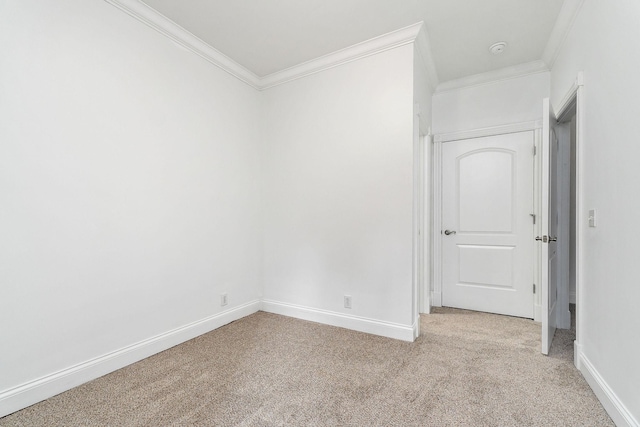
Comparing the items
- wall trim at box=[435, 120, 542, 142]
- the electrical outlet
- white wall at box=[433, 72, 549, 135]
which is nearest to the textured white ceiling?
white wall at box=[433, 72, 549, 135]

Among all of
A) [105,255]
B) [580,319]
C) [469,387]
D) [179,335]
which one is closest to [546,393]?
[469,387]

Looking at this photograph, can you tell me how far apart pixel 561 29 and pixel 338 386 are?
320 cm

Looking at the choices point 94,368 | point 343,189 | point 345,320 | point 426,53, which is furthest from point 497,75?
point 94,368

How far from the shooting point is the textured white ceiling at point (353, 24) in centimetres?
228

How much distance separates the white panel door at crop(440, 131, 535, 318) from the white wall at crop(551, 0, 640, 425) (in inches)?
45.6

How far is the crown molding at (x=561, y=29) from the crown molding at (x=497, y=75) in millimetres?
94

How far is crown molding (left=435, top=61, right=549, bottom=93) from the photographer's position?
10.1 feet

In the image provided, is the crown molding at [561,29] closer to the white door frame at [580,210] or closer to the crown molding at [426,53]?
the white door frame at [580,210]

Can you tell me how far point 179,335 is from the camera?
2.55m

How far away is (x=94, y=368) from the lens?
2.00m

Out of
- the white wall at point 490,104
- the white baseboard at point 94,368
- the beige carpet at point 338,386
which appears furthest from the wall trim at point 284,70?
the beige carpet at point 338,386

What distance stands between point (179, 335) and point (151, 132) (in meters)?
1.68

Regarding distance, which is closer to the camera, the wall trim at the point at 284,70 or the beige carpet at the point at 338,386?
the beige carpet at the point at 338,386

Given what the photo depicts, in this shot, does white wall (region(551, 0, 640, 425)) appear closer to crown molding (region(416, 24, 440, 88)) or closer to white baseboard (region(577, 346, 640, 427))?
white baseboard (region(577, 346, 640, 427))
